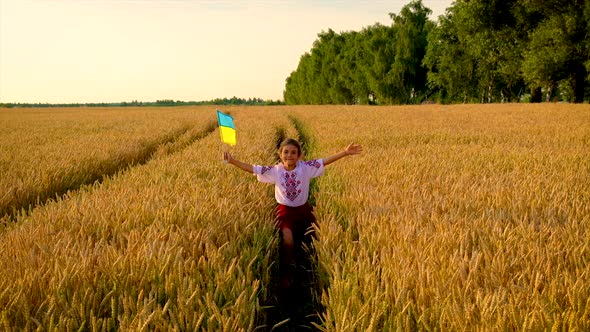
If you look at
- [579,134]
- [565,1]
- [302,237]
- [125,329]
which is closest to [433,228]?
[302,237]

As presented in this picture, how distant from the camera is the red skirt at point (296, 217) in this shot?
13.9ft

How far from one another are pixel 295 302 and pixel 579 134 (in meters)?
9.68

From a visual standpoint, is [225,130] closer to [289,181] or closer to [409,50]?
[289,181]

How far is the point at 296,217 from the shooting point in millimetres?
4301

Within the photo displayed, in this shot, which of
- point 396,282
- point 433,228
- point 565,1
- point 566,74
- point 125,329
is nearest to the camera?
point 125,329

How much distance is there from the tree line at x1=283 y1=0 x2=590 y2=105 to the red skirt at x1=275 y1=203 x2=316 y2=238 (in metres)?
26.4

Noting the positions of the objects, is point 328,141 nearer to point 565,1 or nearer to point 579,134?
point 579,134

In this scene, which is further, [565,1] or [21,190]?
[565,1]

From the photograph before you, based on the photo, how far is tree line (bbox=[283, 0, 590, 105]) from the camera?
26.2m

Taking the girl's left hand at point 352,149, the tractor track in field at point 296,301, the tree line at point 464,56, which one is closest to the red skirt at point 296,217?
the tractor track in field at point 296,301

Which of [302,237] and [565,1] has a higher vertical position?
[565,1]

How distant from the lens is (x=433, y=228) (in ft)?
9.94

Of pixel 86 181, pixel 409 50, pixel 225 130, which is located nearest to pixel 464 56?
pixel 409 50

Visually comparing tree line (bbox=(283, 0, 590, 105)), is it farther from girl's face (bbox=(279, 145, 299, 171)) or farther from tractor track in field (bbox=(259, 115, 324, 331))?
tractor track in field (bbox=(259, 115, 324, 331))
